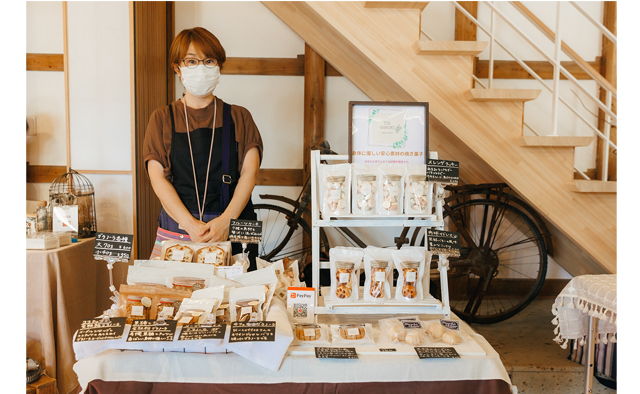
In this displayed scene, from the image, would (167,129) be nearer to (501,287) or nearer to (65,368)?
(65,368)

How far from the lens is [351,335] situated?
1310mm

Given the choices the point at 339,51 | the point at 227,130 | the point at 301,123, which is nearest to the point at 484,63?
the point at 339,51

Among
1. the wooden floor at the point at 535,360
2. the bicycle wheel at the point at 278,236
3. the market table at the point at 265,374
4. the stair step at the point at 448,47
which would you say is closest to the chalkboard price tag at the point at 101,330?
the market table at the point at 265,374

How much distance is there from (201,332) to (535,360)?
2.01 meters

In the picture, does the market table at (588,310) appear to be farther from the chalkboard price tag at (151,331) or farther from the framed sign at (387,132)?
the chalkboard price tag at (151,331)

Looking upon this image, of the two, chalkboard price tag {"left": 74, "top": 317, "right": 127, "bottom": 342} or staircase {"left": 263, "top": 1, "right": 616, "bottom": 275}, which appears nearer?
chalkboard price tag {"left": 74, "top": 317, "right": 127, "bottom": 342}

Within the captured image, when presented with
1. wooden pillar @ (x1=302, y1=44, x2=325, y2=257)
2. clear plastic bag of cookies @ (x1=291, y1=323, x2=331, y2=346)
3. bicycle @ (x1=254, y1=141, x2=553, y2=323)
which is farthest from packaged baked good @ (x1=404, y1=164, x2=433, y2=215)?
wooden pillar @ (x1=302, y1=44, x2=325, y2=257)

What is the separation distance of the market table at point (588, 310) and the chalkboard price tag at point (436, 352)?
690 mm

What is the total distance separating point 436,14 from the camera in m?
3.37

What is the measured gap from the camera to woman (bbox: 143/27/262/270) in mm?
1886

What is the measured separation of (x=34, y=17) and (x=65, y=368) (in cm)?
229

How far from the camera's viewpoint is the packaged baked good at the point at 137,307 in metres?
1.29

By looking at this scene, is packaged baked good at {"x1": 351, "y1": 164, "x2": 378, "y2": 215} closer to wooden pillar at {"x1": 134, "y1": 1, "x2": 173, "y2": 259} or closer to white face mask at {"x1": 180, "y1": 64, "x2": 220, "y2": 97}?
white face mask at {"x1": 180, "y1": 64, "x2": 220, "y2": 97}

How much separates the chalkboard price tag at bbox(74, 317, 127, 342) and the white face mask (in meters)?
1.09
